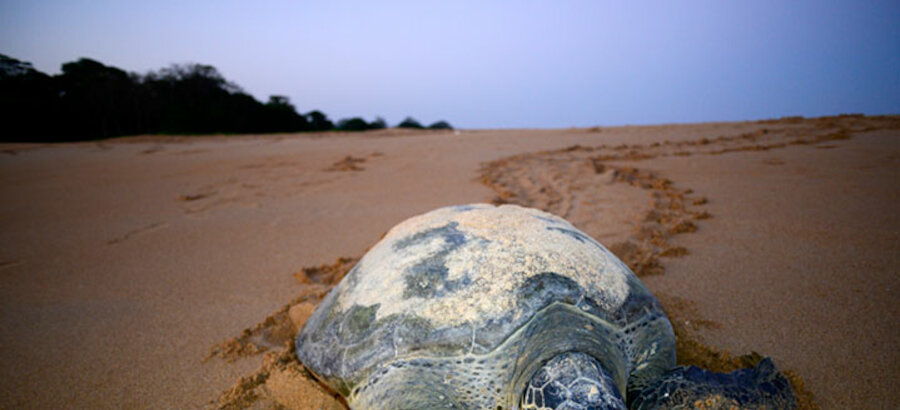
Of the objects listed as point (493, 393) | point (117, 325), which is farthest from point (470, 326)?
point (117, 325)

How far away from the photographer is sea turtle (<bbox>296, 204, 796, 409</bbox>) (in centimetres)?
149

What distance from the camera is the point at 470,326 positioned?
1.53 m

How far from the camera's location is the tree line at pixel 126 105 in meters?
14.0

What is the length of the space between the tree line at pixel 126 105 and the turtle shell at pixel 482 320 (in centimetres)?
1812

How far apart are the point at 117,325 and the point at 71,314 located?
420 millimetres

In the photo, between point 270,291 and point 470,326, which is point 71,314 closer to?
point 270,291

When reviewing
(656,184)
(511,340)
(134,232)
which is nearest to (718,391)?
(511,340)

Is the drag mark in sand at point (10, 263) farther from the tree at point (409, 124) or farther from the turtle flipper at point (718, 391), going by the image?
the tree at point (409, 124)

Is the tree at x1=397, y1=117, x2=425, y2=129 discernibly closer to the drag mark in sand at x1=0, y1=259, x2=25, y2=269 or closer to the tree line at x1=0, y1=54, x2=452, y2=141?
the tree line at x1=0, y1=54, x2=452, y2=141

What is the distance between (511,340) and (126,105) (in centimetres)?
2255

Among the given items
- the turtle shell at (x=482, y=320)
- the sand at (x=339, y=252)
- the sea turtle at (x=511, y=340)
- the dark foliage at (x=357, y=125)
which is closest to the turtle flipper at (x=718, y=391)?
the sea turtle at (x=511, y=340)

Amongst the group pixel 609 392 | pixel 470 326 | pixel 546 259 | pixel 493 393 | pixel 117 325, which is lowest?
pixel 117 325

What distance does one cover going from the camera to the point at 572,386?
52.8 inches

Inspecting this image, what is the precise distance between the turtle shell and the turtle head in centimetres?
5
